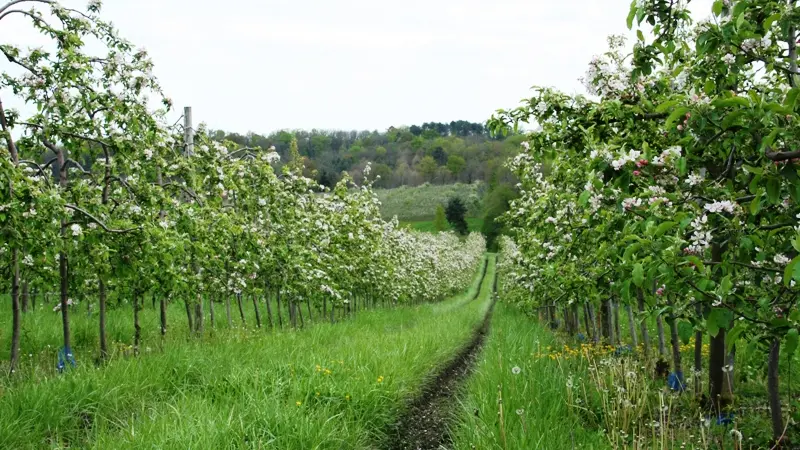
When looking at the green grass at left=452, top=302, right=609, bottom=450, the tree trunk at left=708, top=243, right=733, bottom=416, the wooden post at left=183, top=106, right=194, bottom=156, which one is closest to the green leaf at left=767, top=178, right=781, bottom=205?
the green grass at left=452, top=302, right=609, bottom=450

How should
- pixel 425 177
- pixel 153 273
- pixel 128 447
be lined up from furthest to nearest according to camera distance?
pixel 425 177
pixel 153 273
pixel 128 447

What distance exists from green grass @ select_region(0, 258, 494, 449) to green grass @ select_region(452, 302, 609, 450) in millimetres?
1060

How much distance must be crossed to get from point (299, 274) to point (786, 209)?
32.1 ft

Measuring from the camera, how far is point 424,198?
10138cm

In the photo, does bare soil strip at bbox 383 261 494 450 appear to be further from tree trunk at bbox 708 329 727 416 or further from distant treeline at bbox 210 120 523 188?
distant treeline at bbox 210 120 523 188

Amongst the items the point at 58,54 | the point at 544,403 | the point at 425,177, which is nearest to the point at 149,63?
the point at 58,54

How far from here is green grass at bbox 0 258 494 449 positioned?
477cm

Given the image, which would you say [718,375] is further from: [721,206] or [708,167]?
[721,206]

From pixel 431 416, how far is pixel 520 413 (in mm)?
2427

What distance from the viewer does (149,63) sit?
A: 24.5ft

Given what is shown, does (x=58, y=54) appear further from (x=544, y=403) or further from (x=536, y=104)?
(x=544, y=403)

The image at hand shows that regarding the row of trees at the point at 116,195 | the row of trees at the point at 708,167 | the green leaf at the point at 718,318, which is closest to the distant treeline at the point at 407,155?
the row of trees at the point at 116,195

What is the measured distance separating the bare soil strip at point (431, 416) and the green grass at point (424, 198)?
264 ft

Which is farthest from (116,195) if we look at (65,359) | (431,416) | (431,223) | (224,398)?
(431,223)
